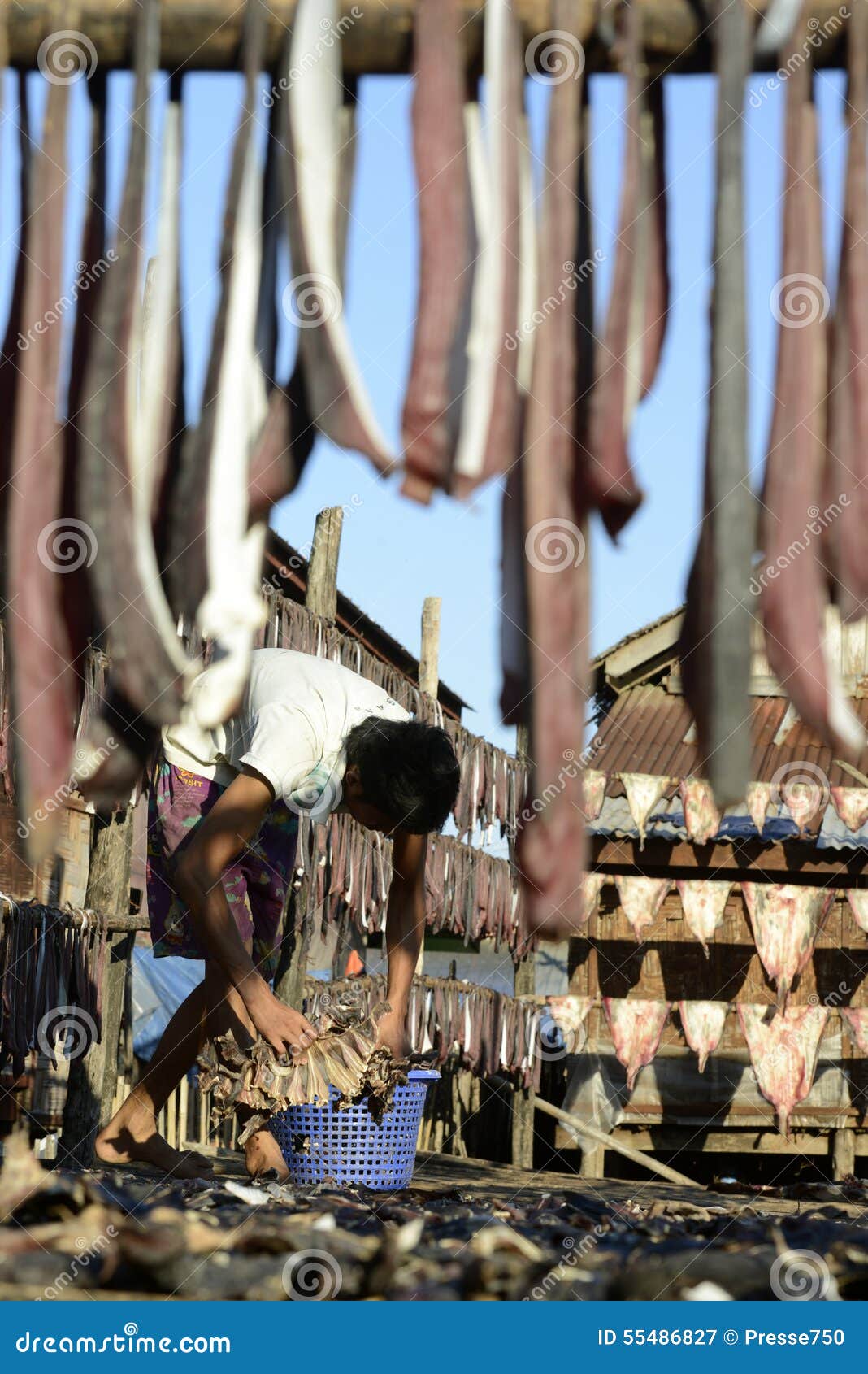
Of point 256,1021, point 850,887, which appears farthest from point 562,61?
point 850,887

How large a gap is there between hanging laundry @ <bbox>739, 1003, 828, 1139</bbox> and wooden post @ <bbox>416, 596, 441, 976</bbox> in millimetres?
2821

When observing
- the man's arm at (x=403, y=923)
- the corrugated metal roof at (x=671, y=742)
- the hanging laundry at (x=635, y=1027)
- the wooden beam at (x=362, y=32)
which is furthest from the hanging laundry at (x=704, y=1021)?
the wooden beam at (x=362, y=32)

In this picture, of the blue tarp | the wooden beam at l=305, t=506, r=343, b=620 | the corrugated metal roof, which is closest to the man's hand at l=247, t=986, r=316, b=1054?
the wooden beam at l=305, t=506, r=343, b=620

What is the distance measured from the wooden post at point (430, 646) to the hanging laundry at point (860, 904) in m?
3.55

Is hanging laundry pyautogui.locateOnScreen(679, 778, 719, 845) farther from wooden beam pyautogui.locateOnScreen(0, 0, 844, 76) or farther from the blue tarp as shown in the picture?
wooden beam pyautogui.locateOnScreen(0, 0, 844, 76)

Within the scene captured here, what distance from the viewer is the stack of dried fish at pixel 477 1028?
11047 millimetres

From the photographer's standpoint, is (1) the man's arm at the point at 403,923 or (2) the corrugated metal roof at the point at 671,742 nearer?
(1) the man's arm at the point at 403,923

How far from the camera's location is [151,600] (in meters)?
2.33

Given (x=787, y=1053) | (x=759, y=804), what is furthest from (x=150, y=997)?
(x=759, y=804)

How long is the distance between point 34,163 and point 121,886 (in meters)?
5.53

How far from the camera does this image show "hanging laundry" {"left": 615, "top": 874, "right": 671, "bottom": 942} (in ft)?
40.8

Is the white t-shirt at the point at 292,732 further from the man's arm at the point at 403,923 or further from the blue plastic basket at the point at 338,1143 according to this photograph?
the blue plastic basket at the point at 338,1143

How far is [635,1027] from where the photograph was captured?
41.0ft

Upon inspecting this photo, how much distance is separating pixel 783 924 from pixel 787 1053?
103 centimetres
